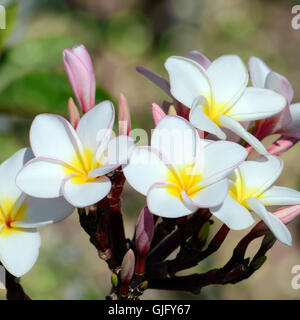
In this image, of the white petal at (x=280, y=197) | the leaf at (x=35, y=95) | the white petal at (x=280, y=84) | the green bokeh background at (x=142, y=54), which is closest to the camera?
the white petal at (x=280, y=197)

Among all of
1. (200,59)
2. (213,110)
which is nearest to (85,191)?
(213,110)

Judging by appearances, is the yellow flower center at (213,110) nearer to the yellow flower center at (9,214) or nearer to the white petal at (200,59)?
the white petal at (200,59)

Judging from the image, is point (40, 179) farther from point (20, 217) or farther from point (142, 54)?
point (142, 54)

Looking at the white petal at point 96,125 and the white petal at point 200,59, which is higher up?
the white petal at point 200,59

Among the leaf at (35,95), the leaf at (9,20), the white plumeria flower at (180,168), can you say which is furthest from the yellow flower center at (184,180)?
the leaf at (9,20)

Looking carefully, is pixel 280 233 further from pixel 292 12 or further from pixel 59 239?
pixel 292 12

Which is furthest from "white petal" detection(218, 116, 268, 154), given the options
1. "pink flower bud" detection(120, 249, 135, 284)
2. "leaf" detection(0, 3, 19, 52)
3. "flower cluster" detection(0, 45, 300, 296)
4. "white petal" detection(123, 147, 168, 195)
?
"leaf" detection(0, 3, 19, 52)

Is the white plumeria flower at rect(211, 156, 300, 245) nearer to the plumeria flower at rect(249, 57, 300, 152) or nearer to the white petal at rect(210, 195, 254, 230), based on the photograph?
the white petal at rect(210, 195, 254, 230)
